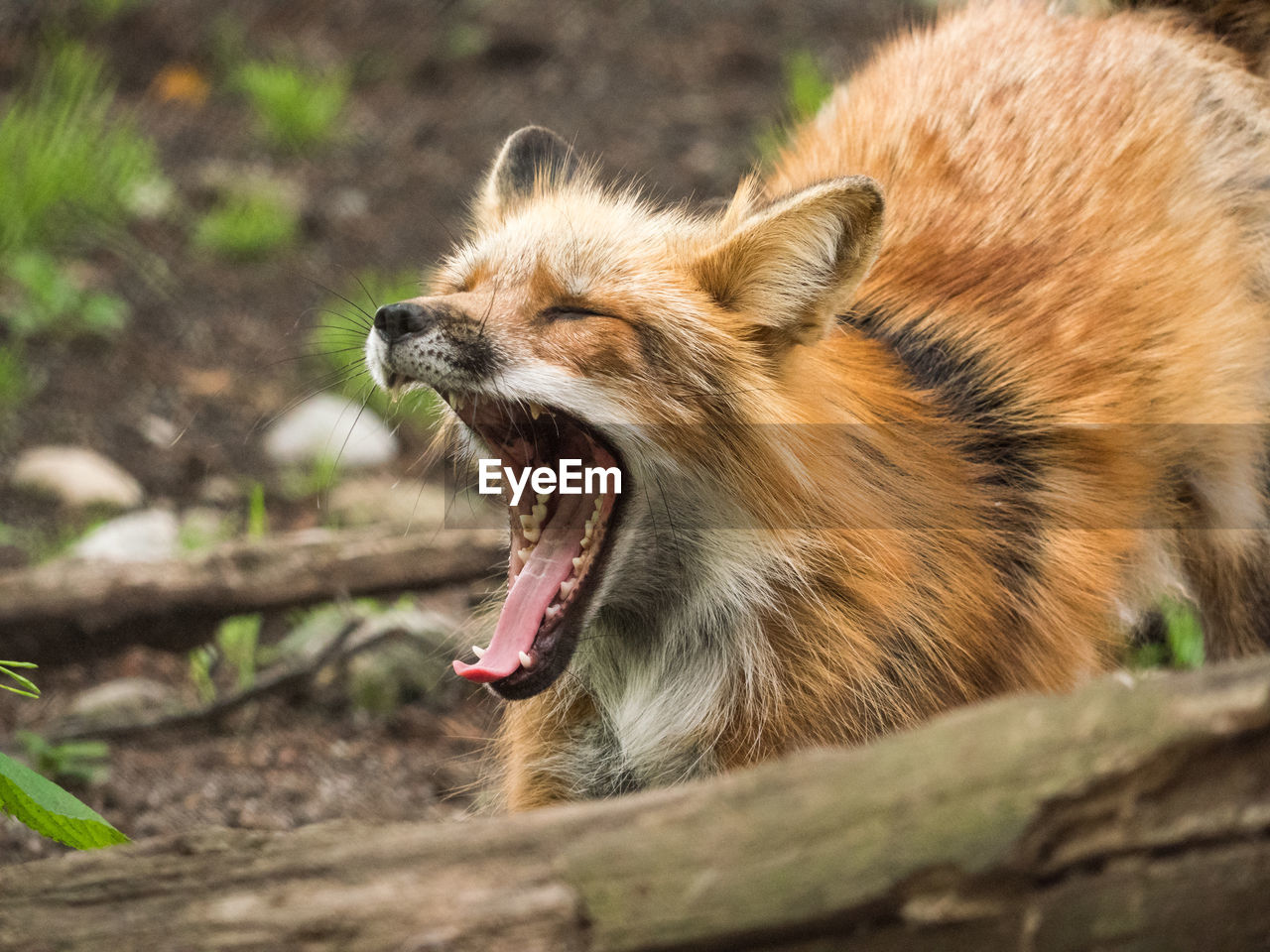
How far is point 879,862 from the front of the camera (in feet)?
5.39

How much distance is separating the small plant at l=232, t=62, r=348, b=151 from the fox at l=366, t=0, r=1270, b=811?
455 centimetres

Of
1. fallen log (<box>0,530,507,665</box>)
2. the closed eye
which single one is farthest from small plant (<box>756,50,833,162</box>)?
the closed eye

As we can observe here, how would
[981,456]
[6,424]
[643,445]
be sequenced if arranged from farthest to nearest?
[6,424] → [981,456] → [643,445]

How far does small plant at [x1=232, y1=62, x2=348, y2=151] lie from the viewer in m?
7.59

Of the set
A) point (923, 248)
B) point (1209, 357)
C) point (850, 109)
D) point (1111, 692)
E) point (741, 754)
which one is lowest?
point (741, 754)

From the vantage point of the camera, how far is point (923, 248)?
11.5 feet

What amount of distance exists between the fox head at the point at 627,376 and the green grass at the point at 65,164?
13.2ft

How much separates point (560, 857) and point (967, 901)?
54cm

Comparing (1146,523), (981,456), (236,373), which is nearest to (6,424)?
(236,373)

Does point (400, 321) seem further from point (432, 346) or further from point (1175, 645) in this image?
point (1175, 645)

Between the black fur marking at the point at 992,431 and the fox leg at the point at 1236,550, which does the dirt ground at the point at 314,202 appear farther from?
the fox leg at the point at 1236,550

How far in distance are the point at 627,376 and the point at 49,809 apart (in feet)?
4.52

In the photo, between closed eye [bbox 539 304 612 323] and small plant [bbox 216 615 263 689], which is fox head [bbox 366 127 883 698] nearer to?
closed eye [bbox 539 304 612 323]

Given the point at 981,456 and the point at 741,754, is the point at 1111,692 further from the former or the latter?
the point at 981,456
